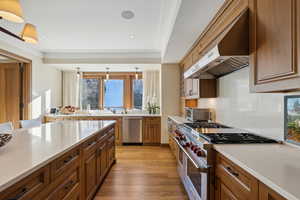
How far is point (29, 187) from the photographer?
94 cm

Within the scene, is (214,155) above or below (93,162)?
above

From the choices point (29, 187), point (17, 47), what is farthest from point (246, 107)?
point (17, 47)

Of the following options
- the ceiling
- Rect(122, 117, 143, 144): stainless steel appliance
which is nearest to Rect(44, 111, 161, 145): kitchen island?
Rect(122, 117, 143, 144): stainless steel appliance

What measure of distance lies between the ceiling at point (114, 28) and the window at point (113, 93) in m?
1.28

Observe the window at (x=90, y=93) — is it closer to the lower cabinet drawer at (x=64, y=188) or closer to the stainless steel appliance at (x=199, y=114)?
the stainless steel appliance at (x=199, y=114)

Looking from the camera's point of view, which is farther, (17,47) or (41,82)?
(41,82)

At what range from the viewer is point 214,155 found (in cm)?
142

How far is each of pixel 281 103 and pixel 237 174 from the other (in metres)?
0.80

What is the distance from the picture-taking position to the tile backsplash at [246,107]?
1.53 metres

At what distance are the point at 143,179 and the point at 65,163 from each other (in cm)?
162

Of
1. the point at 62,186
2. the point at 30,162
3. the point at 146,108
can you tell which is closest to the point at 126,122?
the point at 146,108

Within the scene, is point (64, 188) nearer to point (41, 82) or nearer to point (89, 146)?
point (89, 146)

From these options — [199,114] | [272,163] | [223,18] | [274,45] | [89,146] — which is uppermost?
[223,18]

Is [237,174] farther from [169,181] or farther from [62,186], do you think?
[169,181]
